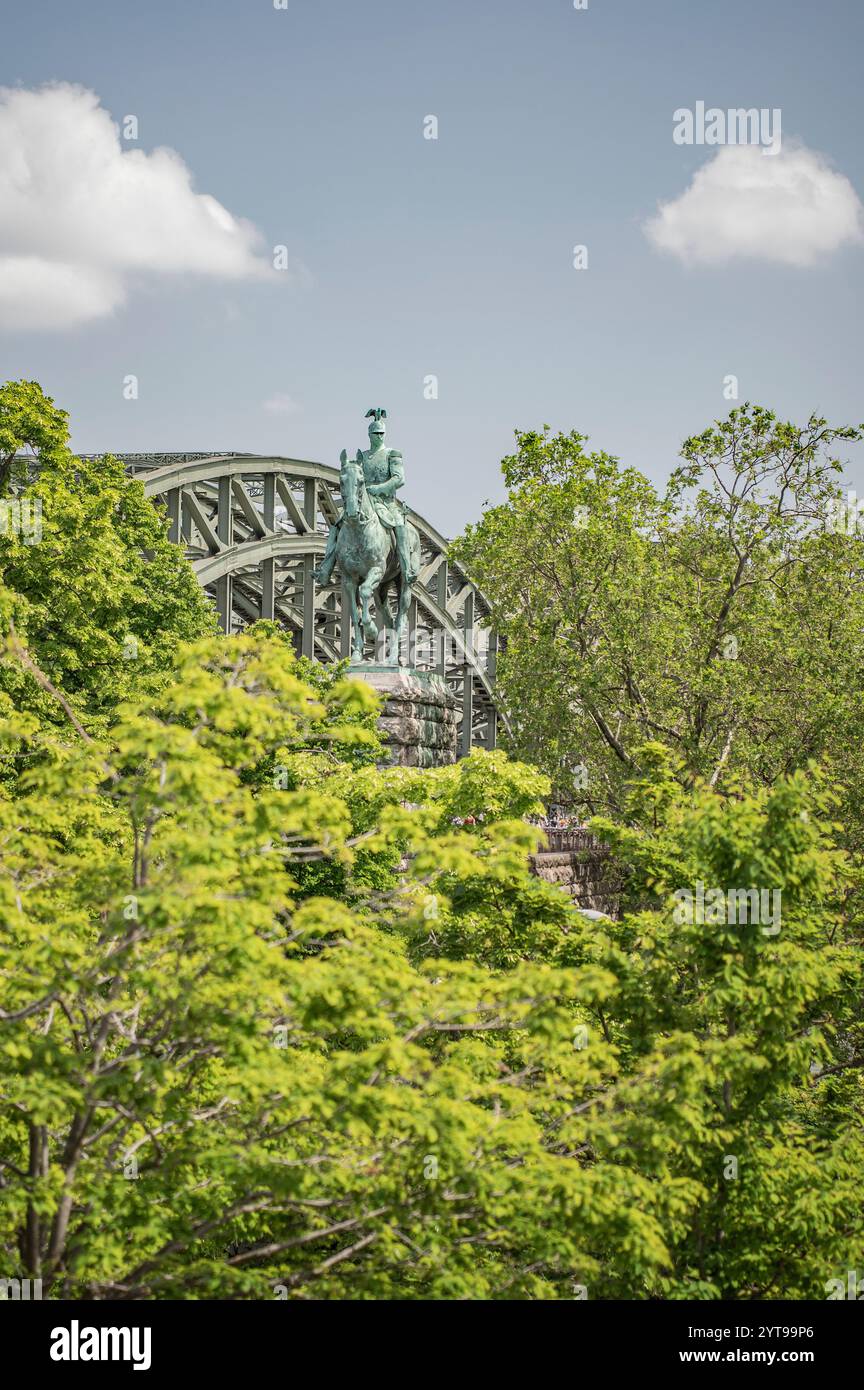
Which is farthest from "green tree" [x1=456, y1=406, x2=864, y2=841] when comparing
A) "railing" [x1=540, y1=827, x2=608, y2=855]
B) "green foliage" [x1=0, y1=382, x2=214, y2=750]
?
"green foliage" [x1=0, y1=382, x2=214, y2=750]

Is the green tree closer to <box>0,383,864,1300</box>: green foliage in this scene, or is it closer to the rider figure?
the rider figure

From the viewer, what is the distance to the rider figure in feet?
76.2

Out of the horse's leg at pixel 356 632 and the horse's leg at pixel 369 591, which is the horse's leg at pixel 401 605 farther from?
the horse's leg at pixel 356 632

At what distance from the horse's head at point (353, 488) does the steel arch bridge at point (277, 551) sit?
757 cm

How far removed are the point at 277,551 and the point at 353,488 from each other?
2621 cm

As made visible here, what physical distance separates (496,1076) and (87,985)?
4.70m

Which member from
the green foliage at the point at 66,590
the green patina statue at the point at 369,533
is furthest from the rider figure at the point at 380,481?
the green foliage at the point at 66,590

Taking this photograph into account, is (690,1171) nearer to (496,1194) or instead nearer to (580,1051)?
(580,1051)

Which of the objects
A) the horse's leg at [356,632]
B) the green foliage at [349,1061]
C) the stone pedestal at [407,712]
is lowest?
the green foliage at [349,1061]

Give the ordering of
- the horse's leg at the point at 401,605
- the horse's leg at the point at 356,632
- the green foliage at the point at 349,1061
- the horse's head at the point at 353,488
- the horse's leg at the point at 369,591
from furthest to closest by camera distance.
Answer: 1. the horse's leg at the point at 401,605
2. the horse's leg at the point at 356,632
3. the horse's leg at the point at 369,591
4. the horse's head at the point at 353,488
5. the green foliage at the point at 349,1061

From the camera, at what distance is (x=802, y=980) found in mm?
10328

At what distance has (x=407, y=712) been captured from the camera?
907 inches

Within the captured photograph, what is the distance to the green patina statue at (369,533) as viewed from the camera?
22953 millimetres

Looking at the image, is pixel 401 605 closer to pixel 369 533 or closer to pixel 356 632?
pixel 356 632
